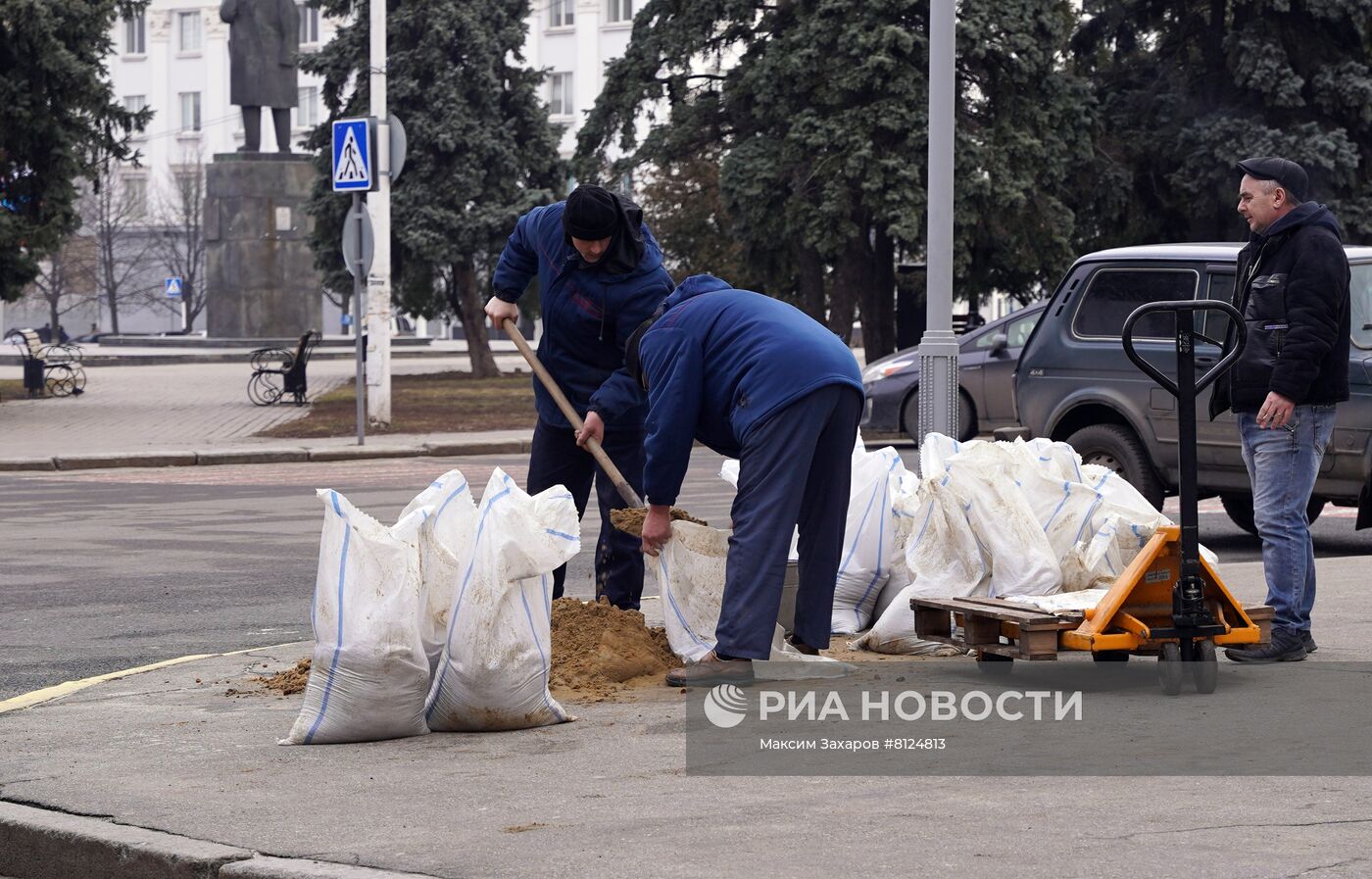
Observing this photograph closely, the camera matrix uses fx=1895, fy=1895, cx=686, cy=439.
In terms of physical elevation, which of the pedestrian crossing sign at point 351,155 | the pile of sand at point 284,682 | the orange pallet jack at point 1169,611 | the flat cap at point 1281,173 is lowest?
the pile of sand at point 284,682

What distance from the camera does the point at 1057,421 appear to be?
12.9 metres

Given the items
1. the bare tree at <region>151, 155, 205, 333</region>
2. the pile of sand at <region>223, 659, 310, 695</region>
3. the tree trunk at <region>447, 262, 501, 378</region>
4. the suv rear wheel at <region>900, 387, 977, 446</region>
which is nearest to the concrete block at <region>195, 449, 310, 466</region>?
the suv rear wheel at <region>900, 387, 977, 446</region>

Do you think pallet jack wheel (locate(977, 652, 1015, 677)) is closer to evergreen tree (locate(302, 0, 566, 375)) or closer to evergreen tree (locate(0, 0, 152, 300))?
evergreen tree (locate(0, 0, 152, 300))

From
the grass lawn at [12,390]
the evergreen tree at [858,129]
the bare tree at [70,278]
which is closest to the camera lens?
the evergreen tree at [858,129]

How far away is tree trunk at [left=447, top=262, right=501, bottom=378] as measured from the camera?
38.0m

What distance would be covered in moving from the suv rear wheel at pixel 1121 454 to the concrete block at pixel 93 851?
8395mm

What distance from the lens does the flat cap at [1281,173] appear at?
6.96 metres

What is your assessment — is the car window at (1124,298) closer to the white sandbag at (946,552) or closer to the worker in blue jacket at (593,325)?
the white sandbag at (946,552)

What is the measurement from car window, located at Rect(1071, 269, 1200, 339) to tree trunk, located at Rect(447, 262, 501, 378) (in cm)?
2582

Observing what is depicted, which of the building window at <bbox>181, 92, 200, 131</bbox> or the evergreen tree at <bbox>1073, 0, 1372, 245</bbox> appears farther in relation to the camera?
the building window at <bbox>181, 92, 200, 131</bbox>

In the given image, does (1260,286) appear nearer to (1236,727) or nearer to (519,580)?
(1236,727)

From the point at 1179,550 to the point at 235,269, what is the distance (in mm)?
37508

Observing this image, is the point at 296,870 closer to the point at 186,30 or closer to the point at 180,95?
the point at 180,95

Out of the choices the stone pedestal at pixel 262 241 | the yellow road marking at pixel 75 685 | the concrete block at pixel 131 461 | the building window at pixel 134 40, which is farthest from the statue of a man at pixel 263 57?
the building window at pixel 134 40
